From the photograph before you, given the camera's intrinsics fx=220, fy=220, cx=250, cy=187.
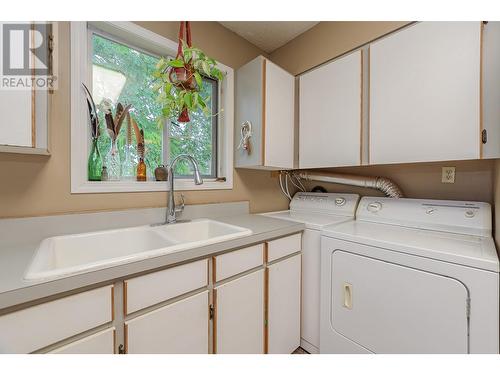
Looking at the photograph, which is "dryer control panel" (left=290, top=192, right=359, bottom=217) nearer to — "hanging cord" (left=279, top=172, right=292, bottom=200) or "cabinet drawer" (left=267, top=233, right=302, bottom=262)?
"hanging cord" (left=279, top=172, right=292, bottom=200)

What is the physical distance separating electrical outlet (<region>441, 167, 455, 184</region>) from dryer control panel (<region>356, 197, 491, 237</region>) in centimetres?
20

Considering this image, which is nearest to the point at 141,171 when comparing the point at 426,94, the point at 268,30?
the point at 268,30

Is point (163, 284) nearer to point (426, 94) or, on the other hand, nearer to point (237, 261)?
point (237, 261)

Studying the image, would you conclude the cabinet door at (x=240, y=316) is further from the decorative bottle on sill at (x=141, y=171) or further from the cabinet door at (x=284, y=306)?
the decorative bottle on sill at (x=141, y=171)

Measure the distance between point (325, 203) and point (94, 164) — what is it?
1.84 meters

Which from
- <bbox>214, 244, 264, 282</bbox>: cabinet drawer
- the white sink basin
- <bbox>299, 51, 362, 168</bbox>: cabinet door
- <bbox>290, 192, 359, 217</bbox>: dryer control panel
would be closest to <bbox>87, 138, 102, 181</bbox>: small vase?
the white sink basin

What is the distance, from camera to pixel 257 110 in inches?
69.8

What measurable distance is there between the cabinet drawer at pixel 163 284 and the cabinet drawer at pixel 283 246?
47 centimetres

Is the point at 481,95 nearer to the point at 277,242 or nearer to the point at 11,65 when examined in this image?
the point at 277,242

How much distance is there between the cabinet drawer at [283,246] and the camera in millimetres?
1405

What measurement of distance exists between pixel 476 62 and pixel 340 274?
139 centimetres

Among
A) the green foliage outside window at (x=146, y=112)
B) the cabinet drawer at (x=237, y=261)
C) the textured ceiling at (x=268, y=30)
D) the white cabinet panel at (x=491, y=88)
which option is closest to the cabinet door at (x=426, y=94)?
the white cabinet panel at (x=491, y=88)

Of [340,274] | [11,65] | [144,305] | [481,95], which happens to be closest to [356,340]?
[340,274]

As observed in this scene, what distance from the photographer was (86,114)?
1.32 metres
